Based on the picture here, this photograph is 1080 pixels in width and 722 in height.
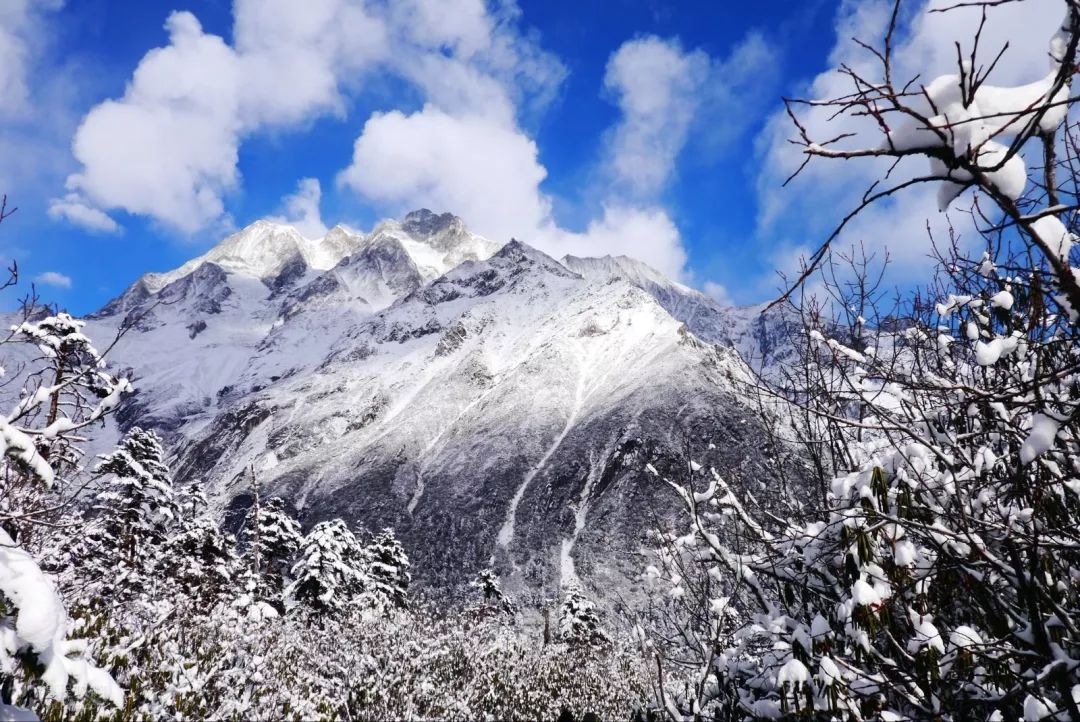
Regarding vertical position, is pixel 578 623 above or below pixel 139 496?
below

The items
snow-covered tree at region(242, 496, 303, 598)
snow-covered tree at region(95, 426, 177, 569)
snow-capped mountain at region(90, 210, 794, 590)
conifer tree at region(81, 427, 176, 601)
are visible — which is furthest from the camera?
snow-capped mountain at region(90, 210, 794, 590)

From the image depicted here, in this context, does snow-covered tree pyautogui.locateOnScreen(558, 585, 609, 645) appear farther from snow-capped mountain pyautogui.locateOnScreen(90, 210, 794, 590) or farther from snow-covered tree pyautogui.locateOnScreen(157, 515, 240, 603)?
snow-covered tree pyautogui.locateOnScreen(157, 515, 240, 603)

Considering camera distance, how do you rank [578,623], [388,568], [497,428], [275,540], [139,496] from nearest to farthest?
[139,496] < [275,540] < [388,568] < [578,623] < [497,428]

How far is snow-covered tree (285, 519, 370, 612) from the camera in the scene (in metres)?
24.0

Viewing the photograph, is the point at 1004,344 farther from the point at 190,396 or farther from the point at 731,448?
the point at 190,396

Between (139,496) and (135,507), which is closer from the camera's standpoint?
(135,507)

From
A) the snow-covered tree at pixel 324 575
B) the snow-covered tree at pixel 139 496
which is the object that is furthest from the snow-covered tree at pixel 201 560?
the snow-covered tree at pixel 324 575

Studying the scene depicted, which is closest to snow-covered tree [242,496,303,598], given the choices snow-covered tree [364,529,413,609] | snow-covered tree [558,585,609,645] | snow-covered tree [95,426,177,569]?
snow-covered tree [364,529,413,609]

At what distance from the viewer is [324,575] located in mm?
25078

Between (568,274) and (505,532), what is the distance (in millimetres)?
104843

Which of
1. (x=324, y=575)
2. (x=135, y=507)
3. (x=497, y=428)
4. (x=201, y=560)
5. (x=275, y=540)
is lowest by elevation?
(x=201, y=560)

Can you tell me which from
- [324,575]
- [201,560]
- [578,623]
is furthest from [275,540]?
[578,623]

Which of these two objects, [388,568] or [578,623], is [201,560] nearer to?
[388,568]

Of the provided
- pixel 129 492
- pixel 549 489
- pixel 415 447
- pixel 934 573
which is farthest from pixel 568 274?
pixel 934 573
